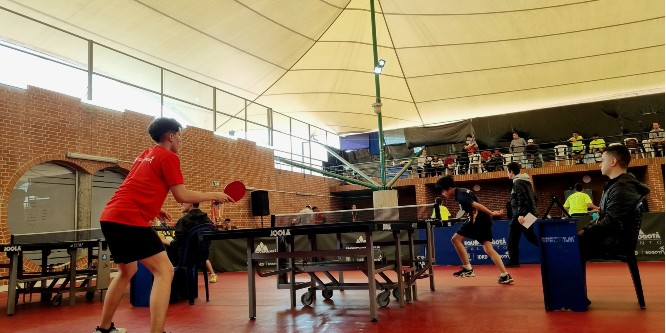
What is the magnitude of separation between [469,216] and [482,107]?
13715mm

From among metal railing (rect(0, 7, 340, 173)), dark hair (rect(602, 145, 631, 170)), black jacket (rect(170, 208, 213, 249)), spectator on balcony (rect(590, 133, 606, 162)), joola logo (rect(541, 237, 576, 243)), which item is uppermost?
metal railing (rect(0, 7, 340, 173))

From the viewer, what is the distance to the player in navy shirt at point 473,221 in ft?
22.9

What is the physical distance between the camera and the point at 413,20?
14555mm

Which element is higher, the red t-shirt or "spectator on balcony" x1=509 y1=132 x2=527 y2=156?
"spectator on balcony" x1=509 y1=132 x2=527 y2=156

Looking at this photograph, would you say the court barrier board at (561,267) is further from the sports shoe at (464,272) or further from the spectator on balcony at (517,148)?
the spectator on balcony at (517,148)

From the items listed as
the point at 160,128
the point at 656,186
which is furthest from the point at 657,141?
the point at 160,128

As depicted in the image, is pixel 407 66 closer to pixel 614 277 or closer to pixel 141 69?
pixel 141 69

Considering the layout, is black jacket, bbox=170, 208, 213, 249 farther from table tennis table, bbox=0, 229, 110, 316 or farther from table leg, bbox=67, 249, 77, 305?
table leg, bbox=67, 249, 77, 305

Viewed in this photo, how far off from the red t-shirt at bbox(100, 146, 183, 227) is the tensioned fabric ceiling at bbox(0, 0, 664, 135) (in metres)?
9.39

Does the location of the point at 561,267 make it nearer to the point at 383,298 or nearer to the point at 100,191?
the point at 383,298

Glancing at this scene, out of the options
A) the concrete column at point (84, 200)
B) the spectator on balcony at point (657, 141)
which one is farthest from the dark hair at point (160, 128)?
the spectator on balcony at point (657, 141)

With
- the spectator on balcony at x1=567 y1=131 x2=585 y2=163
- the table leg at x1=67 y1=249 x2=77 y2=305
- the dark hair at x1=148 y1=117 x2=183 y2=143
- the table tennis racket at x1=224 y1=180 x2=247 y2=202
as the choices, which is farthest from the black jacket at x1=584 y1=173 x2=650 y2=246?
the spectator on balcony at x1=567 y1=131 x2=585 y2=163

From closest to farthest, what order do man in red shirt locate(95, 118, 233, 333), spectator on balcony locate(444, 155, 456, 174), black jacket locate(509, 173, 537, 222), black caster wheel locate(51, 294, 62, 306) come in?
man in red shirt locate(95, 118, 233, 333), black caster wheel locate(51, 294, 62, 306), black jacket locate(509, 173, 537, 222), spectator on balcony locate(444, 155, 456, 174)

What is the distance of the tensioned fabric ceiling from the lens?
40.8ft
